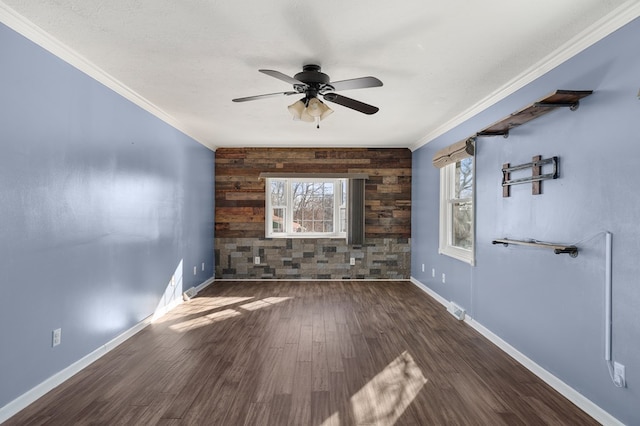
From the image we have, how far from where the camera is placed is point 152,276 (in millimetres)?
3928

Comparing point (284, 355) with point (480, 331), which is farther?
point (480, 331)

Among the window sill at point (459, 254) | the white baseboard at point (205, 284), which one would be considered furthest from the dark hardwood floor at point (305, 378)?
the white baseboard at point (205, 284)

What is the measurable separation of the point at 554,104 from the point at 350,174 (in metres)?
3.87

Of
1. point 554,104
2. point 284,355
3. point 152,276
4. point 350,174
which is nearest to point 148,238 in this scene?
point 152,276

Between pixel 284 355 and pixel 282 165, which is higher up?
pixel 282 165

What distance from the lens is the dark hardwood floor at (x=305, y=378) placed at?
7.03ft

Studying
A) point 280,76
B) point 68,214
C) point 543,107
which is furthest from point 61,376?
point 543,107

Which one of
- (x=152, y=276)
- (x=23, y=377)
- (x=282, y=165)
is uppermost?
(x=282, y=165)

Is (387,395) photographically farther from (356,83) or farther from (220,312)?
(220,312)

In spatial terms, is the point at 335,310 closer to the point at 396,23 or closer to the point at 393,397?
the point at 393,397

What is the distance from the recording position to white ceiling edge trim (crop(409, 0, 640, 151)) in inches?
78.0

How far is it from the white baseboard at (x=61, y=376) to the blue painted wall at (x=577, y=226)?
354 centimetres

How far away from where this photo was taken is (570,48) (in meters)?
2.40

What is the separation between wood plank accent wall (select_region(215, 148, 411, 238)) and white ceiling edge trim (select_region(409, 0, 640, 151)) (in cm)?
242
